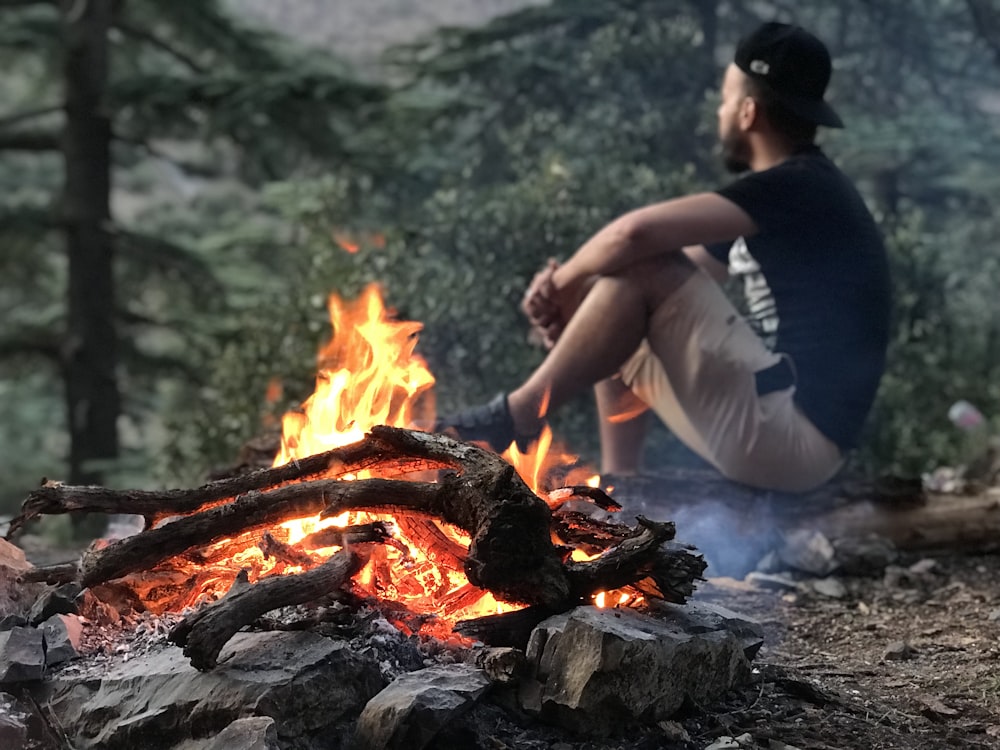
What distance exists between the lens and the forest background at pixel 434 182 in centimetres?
619

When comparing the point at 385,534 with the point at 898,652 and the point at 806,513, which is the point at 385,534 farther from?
the point at 806,513

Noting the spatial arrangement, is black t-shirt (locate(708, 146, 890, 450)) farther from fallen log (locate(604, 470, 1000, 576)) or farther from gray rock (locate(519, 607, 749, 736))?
gray rock (locate(519, 607, 749, 736))

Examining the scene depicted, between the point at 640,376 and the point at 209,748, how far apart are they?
2828 millimetres

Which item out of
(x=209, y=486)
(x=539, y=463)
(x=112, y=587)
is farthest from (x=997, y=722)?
(x=112, y=587)

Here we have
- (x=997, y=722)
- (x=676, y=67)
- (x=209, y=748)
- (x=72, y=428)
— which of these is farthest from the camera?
(x=676, y=67)

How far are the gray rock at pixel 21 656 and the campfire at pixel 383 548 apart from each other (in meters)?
0.16

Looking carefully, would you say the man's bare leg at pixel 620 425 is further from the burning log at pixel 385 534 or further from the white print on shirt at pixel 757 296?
the burning log at pixel 385 534

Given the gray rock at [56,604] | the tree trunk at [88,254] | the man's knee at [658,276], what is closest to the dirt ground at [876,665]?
the man's knee at [658,276]

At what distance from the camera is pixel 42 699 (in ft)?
6.63

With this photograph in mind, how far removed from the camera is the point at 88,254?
23.2 feet

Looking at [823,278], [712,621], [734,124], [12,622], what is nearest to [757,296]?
[823,278]

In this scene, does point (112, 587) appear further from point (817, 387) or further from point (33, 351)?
point (33, 351)

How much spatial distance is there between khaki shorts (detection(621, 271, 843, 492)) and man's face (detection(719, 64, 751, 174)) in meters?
0.61

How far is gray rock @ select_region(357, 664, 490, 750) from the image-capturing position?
1.81 meters
